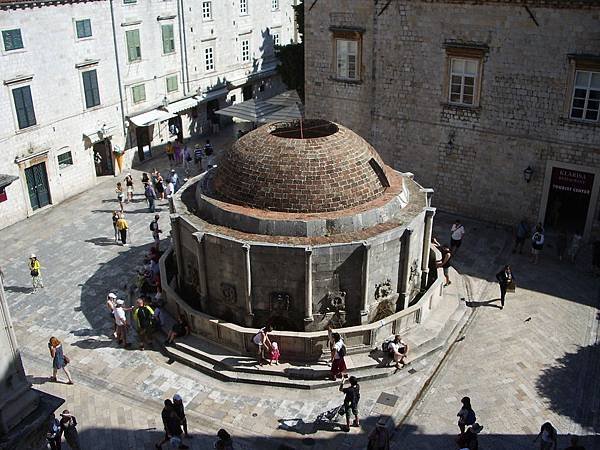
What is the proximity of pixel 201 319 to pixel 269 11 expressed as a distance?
32776mm

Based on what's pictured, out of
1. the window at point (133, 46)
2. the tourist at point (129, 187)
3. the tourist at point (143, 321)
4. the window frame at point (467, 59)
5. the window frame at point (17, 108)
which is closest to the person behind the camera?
the tourist at point (143, 321)

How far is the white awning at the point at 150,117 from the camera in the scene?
33938 millimetres

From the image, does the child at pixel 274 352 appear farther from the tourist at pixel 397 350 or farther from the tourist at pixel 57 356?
the tourist at pixel 57 356

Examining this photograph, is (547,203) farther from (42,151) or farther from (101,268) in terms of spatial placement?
(42,151)

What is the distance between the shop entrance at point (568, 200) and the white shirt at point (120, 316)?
17.7 meters

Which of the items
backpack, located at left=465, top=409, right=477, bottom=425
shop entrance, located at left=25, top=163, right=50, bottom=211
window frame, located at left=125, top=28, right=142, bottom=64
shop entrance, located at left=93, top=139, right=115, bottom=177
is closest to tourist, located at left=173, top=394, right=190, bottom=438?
backpack, located at left=465, top=409, right=477, bottom=425

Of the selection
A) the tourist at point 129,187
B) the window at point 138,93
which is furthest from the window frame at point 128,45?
the tourist at point 129,187

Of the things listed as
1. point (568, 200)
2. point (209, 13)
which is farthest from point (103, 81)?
point (568, 200)

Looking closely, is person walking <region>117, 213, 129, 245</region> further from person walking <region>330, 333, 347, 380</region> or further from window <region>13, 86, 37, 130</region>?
person walking <region>330, 333, 347, 380</region>

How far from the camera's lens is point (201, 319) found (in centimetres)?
1823

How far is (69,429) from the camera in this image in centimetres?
1431

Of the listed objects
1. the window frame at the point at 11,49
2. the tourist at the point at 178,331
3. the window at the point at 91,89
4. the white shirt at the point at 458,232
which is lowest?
the tourist at the point at 178,331

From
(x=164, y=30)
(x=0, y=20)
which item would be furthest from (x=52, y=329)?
(x=164, y=30)

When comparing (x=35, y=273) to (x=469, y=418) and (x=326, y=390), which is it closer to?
(x=326, y=390)
